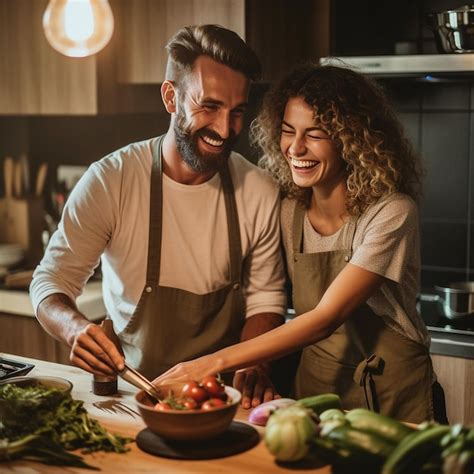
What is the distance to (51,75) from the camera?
329 cm

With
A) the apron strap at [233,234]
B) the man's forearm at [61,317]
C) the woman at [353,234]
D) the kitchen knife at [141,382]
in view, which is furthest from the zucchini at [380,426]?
the apron strap at [233,234]

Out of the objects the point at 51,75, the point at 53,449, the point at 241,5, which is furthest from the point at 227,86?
the point at 51,75

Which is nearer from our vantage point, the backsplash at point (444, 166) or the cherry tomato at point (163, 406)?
the cherry tomato at point (163, 406)

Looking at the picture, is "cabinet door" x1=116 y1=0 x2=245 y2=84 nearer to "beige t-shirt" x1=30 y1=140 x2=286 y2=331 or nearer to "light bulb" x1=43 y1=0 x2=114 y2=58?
"beige t-shirt" x1=30 y1=140 x2=286 y2=331

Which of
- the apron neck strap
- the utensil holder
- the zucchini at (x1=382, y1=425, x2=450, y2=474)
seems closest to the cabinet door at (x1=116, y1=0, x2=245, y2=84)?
the utensil holder

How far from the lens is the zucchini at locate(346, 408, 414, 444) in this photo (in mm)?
1468

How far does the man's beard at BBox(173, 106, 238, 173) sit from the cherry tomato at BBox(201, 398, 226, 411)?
81cm

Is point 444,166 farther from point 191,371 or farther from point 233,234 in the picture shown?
point 191,371

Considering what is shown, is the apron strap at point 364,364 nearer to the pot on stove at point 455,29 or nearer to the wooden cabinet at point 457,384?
the wooden cabinet at point 457,384

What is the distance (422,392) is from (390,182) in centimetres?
57

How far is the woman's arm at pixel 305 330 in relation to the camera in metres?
1.89

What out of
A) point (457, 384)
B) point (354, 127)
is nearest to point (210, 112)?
point (354, 127)

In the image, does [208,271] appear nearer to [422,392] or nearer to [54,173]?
[422,392]

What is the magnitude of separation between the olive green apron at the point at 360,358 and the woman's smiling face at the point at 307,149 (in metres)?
0.16
